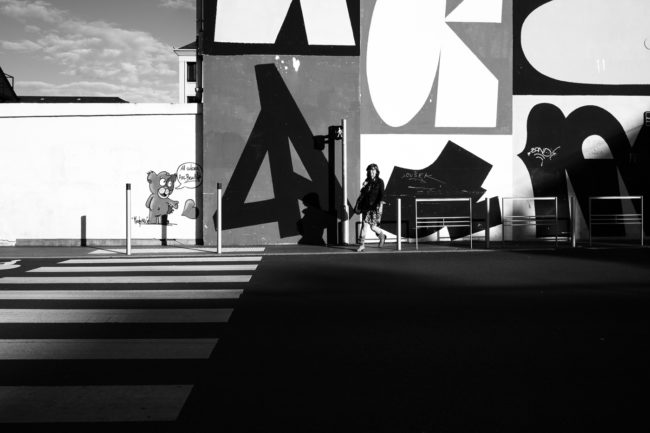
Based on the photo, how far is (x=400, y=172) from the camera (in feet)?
50.4

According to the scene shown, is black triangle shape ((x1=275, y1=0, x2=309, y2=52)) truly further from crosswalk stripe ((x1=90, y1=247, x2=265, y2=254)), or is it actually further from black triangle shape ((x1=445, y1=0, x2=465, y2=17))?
crosswalk stripe ((x1=90, y1=247, x2=265, y2=254))

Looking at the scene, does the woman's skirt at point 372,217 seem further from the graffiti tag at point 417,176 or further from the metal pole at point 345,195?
the graffiti tag at point 417,176

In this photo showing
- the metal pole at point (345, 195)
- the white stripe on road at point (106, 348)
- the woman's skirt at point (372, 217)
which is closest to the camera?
the white stripe on road at point (106, 348)

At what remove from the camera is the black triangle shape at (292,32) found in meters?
14.9

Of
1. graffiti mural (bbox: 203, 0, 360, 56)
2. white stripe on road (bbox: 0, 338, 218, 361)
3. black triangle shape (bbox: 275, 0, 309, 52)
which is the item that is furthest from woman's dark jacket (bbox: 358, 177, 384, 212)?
white stripe on road (bbox: 0, 338, 218, 361)

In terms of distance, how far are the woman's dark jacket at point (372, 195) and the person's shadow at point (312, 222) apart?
167 cm

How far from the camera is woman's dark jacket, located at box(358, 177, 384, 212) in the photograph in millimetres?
13461

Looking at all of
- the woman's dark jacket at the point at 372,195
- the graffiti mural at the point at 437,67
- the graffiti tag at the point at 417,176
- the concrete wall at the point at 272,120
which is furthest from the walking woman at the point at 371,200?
the graffiti mural at the point at 437,67

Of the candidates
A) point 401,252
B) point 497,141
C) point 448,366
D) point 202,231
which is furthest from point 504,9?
point 448,366

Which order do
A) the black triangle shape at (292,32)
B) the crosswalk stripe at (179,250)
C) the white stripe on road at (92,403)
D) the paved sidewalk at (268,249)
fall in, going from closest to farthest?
the white stripe on road at (92,403) < the paved sidewalk at (268,249) < the crosswalk stripe at (179,250) < the black triangle shape at (292,32)

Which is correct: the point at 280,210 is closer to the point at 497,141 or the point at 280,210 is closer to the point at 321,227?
the point at 321,227

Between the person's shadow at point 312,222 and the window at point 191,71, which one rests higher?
the window at point 191,71

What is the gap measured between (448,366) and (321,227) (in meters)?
10.6

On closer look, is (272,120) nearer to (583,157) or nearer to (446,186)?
(446,186)
